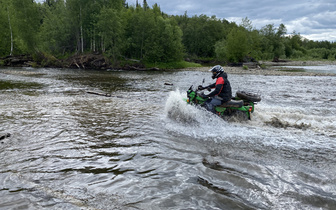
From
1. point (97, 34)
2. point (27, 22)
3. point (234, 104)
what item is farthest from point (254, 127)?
point (27, 22)

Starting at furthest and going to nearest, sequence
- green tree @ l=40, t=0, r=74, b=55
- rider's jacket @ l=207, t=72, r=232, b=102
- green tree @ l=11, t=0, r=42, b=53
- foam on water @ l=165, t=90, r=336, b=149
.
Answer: green tree @ l=40, t=0, r=74, b=55
green tree @ l=11, t=0, r=42, b=53
rider's jacket @ l=207, t=72, r=232, b=102
foam on water @ l=165, t=90, r=336, b=149

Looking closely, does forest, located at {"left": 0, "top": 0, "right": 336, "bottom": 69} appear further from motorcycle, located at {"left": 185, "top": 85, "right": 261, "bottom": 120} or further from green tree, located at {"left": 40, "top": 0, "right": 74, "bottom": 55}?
motorcycle, located at {"left": 185, "top": 85, "right": 261, "bottom": 120}

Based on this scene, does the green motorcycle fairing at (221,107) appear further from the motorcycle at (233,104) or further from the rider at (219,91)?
the rider at (219,91)

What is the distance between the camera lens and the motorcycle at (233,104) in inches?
398

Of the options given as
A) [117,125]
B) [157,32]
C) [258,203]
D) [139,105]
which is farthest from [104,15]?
[258,203]

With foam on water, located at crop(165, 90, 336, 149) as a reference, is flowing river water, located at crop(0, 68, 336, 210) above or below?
below

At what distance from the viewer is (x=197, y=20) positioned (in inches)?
3728

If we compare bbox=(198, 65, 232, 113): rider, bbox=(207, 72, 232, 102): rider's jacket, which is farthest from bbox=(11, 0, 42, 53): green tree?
bbox=(207, 72, 232, 102): rider's jacket

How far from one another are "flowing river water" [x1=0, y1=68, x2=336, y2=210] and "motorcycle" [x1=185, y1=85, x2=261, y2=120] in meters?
0.35

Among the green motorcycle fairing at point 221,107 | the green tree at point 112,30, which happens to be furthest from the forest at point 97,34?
the green motorcycle fairing at point 221,107

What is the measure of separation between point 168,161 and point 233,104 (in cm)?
497

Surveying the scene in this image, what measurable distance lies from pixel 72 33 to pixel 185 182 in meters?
62.9

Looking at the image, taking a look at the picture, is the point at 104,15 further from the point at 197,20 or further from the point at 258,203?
the point at 197,20

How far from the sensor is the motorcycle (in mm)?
10102
